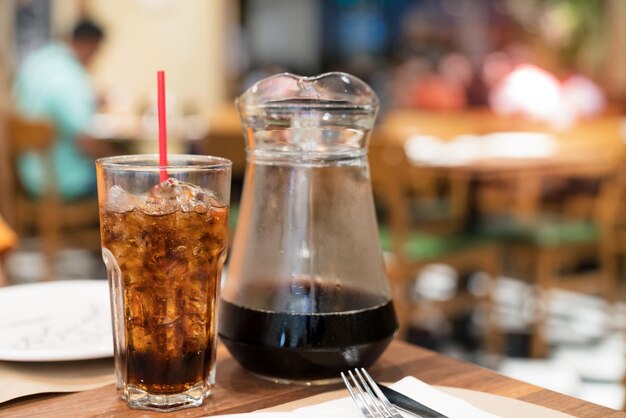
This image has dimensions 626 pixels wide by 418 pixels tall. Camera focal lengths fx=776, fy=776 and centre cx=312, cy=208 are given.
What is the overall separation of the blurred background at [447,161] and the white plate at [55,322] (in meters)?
0.39

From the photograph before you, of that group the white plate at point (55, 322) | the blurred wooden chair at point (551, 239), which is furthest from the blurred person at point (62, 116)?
the white plate at point (55, 322)

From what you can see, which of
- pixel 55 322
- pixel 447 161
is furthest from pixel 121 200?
pixel 447 161

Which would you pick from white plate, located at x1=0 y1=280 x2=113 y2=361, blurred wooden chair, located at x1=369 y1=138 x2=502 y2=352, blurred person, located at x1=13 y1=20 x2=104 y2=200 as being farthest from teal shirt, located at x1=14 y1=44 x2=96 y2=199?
white plate, located at x1=0 y1=280 x2=113 y2=361

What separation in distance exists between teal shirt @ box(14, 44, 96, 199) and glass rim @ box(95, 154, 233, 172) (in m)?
3.51

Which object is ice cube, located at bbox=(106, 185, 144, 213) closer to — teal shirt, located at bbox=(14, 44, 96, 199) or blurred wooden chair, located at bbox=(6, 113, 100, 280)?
blurred wooden chair, located at bbox=(6, 113, 100, 280)

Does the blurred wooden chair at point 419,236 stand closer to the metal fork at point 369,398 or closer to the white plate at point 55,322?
the white plate at point 55,322

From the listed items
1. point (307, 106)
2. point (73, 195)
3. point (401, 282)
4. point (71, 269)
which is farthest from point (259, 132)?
point (71, 269)

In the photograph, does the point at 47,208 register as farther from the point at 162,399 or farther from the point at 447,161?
the point at 162,399

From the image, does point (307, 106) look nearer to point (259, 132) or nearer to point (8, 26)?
point (259, 132)

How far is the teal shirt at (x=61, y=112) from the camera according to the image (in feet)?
13.6

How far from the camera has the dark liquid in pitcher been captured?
760mm

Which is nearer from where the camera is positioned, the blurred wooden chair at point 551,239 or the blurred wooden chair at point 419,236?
the blurred wooden chair at point 419,236

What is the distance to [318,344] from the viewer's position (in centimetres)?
76

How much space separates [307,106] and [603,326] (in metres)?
3.39
